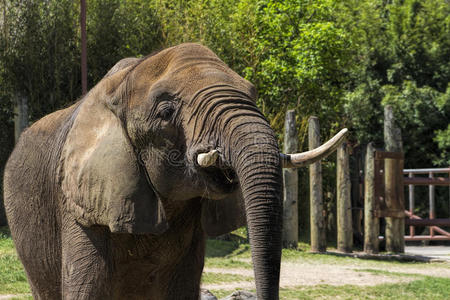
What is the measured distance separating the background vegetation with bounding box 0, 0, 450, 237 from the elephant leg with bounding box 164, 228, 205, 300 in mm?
9020

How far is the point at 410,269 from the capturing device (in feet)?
41.4

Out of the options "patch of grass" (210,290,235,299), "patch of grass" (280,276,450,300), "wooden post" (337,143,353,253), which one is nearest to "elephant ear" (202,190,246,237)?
"patch of grass" (210,290,235,299)

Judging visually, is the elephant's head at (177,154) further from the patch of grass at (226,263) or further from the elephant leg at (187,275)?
the patch of grass at (226,263)

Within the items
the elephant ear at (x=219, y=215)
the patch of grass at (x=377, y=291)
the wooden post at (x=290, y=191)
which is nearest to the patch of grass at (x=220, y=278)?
the patch of grass at (x=377, y=291)

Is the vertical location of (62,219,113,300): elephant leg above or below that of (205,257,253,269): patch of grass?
above

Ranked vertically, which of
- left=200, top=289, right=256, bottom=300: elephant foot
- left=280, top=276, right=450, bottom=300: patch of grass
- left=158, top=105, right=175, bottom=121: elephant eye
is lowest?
left=280, top=276, right=450, bottom=300: patch of grass

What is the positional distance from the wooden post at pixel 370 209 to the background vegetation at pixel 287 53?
3.09 m

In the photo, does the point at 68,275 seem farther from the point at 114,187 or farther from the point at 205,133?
the point at 205,133

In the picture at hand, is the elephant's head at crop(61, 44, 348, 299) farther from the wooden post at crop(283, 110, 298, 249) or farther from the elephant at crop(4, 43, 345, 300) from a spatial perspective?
the wooden post at crop(283, 110, 298, 249)

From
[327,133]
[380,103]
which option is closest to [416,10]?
[380,103]

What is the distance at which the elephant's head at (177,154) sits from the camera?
299cm

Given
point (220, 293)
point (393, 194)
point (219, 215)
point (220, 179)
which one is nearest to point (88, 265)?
point (219, 215)

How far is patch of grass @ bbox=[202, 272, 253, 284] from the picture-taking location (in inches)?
397

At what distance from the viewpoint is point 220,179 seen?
334 cm
